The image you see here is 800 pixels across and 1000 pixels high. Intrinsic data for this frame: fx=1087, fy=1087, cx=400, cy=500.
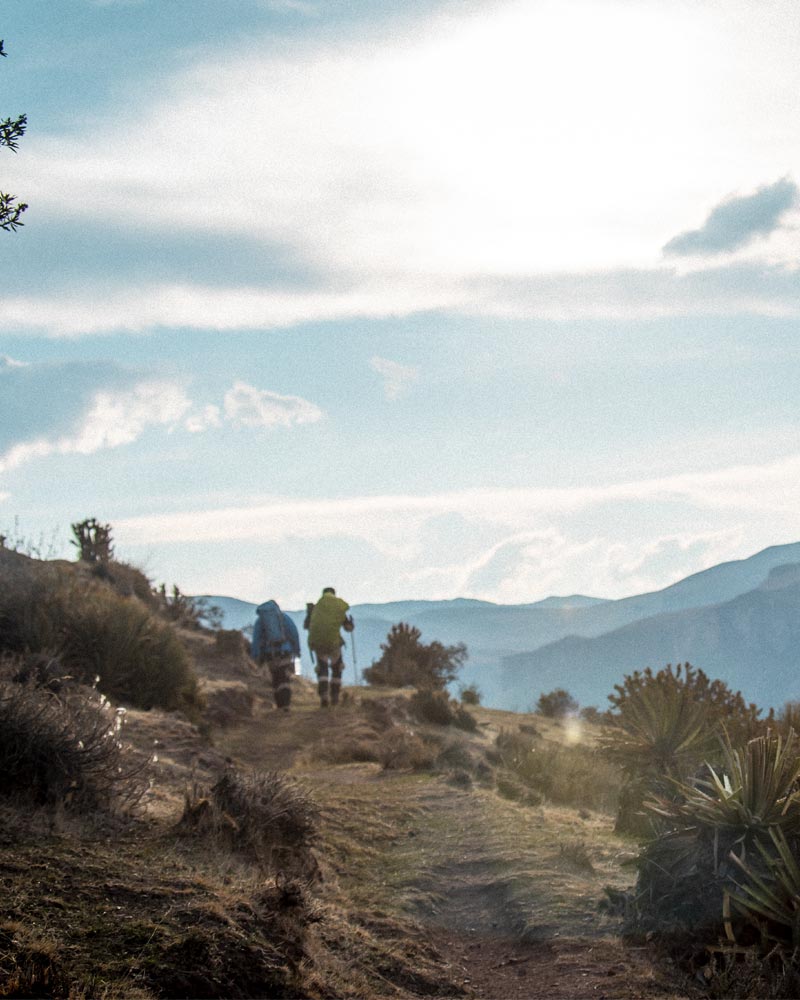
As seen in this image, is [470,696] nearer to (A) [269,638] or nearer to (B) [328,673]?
(B) [328,673]

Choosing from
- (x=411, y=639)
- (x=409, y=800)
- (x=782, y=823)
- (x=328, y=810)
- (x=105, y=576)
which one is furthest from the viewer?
(x=411, y=639)

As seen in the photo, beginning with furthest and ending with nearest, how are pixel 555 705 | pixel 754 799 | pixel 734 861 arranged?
pixel 555 705 → pixel 754 799 → pixel 734 861

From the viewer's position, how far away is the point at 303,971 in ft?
16.6

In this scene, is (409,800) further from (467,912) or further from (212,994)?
(212,994)

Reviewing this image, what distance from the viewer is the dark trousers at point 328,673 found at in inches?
788

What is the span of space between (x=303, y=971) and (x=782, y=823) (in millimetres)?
2786

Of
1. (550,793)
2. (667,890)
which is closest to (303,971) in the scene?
(667,890)

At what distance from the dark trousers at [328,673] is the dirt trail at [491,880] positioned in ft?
25.6

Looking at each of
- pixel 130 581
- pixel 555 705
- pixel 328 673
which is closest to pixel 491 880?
pixel 328 673

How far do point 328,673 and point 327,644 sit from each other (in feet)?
2.47

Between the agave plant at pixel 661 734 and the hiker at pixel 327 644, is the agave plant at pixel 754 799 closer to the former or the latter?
the agave plant at pixel 661 734

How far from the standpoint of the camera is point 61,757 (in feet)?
23.9

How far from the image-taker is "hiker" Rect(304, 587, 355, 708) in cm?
1989

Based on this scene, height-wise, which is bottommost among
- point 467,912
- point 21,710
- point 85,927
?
point 467,912
